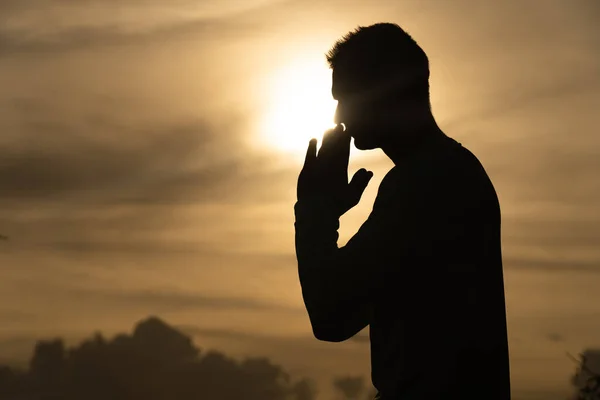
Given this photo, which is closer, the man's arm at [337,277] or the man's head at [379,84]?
the man's arm at [337,277]

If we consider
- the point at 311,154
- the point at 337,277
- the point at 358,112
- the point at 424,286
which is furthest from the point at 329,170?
the point at 424,286

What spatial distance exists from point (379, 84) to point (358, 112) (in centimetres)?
24

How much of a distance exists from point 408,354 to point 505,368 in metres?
0.63

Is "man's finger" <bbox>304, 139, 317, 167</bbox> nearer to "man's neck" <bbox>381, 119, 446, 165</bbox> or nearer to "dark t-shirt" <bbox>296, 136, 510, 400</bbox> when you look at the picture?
"man's neck" <bbox>381, 119, 446, 165</bbox>

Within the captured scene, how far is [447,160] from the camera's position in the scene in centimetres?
688

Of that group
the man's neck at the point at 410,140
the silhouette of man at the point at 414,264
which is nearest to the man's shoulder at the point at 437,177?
the silhouette of man at the point at 414,264

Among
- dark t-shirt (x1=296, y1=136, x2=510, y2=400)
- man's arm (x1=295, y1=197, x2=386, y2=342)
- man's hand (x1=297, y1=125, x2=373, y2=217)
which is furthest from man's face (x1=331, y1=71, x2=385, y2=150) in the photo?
man's arm (x1=295, y1=197, x2=386, y2=342)

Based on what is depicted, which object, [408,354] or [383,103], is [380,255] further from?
[383,103]

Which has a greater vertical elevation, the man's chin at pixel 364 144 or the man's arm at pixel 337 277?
the man's chin at pixel 364 144

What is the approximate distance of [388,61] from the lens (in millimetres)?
7188

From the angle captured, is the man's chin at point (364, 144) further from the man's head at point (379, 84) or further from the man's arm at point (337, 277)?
the man's arm at point (337, 277)

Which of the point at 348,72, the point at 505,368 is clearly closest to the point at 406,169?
the point at 348,72

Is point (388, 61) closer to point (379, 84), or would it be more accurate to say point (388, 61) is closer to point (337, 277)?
point (379, 84)

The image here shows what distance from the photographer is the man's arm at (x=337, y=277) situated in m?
6.57
